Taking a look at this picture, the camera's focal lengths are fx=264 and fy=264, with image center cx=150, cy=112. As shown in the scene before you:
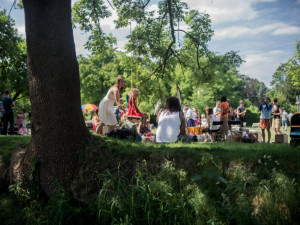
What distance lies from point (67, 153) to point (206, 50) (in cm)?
685

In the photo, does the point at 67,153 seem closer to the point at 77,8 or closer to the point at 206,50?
the point at 77,8

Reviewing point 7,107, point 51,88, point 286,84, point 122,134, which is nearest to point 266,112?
point 122,134

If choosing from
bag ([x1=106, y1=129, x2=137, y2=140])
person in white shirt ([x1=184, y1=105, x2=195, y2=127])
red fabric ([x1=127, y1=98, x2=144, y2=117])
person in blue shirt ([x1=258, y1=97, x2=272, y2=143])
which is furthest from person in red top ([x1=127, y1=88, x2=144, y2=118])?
person in white shirt ([x1=184, y1=105, x2=195, y2=127])

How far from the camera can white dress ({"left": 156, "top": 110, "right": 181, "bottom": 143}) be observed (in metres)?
6.26

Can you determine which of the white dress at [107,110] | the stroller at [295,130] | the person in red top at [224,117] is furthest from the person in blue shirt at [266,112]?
the white dress at [107,110]

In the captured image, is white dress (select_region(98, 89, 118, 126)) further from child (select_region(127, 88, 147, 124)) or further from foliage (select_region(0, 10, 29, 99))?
foliage (select_region(0, 10, 29, 99))

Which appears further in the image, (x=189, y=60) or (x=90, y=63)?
(x=90, y=63)

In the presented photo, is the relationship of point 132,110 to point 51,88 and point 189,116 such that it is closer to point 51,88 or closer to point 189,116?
point 51,88

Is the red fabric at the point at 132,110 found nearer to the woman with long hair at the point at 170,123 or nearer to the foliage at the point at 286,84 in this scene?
the woman with long hair at the point at 170,123

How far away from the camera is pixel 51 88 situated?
4.54m

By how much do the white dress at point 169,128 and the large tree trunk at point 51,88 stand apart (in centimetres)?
228

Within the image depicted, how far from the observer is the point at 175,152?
450 cm

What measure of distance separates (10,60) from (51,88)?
28185mm

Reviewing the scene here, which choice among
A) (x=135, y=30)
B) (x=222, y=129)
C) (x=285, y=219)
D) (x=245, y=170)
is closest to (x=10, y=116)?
(x=135, y=30)
